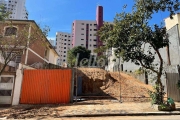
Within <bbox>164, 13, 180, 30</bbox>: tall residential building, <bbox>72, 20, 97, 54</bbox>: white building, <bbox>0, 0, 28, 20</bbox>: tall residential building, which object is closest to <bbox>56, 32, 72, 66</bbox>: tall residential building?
<bbox>72, 20, 97, 54</bbox>: white building

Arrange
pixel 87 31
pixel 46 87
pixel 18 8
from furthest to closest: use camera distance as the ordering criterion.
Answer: pixel 18 8 → pixel 87 31 → pixel 46 87

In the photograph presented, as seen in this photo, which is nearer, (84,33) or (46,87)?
(46,87)

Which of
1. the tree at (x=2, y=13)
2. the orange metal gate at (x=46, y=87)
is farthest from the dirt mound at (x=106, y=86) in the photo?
the tree at (x=2, y=13)

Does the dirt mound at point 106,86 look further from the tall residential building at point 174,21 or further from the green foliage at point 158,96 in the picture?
the tall residential building at point 174,21

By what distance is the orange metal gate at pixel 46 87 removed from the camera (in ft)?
40.5

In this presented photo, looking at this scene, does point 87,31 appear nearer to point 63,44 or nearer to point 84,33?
point 84,33

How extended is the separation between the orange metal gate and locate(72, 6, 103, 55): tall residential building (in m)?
62.9

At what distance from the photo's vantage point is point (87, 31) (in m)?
78.4

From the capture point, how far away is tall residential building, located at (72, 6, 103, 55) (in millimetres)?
76125

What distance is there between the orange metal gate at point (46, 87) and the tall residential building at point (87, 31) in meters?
62.9

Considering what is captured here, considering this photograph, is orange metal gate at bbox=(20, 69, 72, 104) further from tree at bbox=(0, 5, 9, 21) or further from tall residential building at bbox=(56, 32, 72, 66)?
tall residential building at bbox=(56, 32, 72, 66)

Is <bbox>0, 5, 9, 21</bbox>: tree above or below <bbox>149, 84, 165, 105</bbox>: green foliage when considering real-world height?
above

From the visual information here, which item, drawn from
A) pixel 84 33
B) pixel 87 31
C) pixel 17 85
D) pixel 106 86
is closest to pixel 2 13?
pixel 17 85

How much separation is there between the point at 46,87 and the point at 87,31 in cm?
6799
